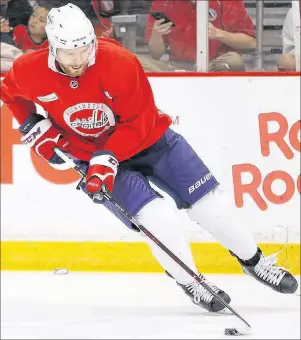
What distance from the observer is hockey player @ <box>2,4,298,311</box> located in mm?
3775

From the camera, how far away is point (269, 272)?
4.19 m

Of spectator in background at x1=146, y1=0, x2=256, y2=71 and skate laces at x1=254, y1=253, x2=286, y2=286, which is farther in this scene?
spectator in background at x1=146, y1=0, x2=256, y2=71

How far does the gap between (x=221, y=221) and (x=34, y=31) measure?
Answer: 5.89ft

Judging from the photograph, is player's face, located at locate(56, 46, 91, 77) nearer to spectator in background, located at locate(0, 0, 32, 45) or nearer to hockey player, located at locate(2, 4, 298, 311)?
hockey player, located at locate(2, 4, 298, 311)

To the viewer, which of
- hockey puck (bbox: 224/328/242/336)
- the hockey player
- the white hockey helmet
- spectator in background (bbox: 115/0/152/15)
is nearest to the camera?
the white hockey helmet

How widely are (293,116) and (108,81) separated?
1673 millimetres

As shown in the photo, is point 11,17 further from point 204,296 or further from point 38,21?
point 204,296

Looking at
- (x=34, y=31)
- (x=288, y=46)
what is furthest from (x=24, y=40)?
(x=288, y=46)

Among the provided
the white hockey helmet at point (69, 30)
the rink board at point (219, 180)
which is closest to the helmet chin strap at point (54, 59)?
the white hockey helmet at point (69, 30)

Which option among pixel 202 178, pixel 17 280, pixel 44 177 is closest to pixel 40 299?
pixel 17 280

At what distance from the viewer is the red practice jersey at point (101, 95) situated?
12.5 ft

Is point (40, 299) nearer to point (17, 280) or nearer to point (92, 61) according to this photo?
point (17, 280)

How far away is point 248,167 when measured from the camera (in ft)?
17.3

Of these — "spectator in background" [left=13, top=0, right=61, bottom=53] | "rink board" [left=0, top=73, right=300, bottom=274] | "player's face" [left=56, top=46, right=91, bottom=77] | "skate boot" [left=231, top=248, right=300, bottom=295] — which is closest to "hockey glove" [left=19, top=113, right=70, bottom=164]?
"player's face" [left=56, top=46, right=91, bottom=77]
